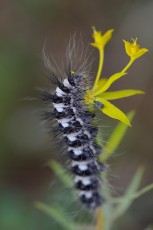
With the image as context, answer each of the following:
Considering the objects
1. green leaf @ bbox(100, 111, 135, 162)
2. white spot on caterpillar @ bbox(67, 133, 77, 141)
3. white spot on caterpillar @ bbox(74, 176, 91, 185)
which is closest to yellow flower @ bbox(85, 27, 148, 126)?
white spot on caterpillar @ bbox(67, 133, 77, 141)

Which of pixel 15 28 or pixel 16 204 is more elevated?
pixel 15 28

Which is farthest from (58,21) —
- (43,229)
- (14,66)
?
(43,229)

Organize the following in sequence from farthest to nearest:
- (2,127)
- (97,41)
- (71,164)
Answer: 1. (2,127)
2. (71,164)
3. (97,41)

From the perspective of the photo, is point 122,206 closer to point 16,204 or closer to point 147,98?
point 16,204

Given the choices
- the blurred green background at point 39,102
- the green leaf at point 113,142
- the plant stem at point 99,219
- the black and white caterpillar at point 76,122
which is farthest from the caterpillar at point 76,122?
the blurred green background at point 39,102

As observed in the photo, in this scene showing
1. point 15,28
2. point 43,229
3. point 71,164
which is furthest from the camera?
point 15,28

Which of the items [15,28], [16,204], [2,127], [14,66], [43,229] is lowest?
[43,229]

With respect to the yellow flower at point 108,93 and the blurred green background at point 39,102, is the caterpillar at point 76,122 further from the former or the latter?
the blurred green background at point 39,102
